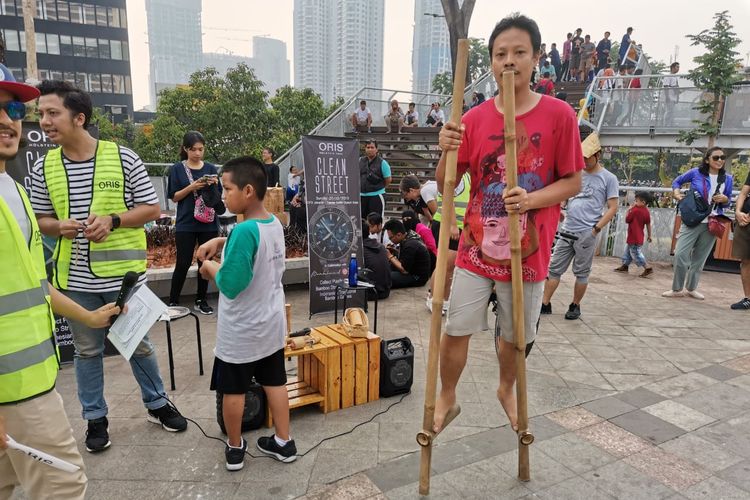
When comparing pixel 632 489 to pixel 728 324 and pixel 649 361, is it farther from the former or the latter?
pixel 728 324

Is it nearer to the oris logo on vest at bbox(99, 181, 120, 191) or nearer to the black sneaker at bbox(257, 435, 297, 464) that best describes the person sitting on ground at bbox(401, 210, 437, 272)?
the black sneaker at bbox(257, 435, 297, 464)

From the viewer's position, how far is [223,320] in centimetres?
267

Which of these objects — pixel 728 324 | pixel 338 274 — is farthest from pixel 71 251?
pixel 728 324

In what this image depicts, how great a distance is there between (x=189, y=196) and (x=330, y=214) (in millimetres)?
1635

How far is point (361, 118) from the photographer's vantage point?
15094 millimetres

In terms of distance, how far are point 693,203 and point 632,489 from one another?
17.1ft

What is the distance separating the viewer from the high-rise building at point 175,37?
148 m

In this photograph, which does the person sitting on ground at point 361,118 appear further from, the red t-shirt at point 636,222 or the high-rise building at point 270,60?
the high-rise building at point 270,60

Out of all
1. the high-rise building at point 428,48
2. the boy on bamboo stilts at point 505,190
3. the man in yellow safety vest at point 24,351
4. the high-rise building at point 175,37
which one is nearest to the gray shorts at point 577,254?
the boy on bamboo stilts at point 505,190

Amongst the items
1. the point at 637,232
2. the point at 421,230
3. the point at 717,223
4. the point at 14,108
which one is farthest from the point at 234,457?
the point at 637,232

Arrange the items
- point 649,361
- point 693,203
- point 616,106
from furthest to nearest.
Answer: point 616,106 → point 693,203 → point 649,361

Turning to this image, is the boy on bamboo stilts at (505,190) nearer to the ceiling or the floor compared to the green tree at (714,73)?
nearer to the floor

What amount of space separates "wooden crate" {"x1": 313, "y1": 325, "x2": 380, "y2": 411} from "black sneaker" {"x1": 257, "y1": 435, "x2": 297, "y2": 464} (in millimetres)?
635

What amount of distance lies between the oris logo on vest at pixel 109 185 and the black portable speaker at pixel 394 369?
84.4 inches
